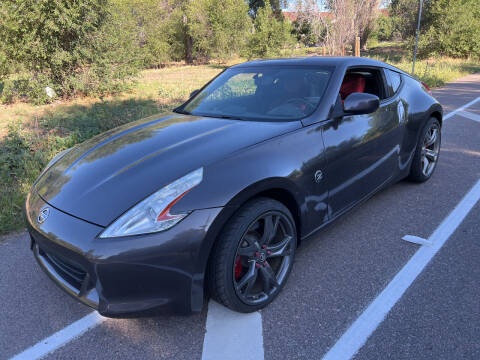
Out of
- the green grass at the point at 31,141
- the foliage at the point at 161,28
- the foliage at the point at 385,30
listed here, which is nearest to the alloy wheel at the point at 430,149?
the green grass at the point at 31,141

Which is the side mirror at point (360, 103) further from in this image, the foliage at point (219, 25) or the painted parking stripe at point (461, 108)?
the foliage at point (219, 25)

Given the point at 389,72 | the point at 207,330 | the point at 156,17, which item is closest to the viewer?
the point at 207,330

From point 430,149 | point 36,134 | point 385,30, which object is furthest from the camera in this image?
point 385,30

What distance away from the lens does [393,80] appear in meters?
3.90

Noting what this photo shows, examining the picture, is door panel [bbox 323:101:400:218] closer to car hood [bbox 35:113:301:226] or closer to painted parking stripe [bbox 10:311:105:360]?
car hood [bbox 35:113:301:226]

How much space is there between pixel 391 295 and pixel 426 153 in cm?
254

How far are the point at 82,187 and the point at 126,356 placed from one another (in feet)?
3.38

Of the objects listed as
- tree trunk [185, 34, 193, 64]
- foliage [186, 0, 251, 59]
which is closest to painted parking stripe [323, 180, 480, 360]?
foliage [186, 0, 251, 59]

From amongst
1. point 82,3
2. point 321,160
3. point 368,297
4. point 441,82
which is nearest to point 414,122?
point 321,160

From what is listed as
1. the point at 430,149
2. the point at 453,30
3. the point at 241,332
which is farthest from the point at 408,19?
the point at 241,332

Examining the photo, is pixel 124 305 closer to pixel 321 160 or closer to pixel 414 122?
pixel 321 160

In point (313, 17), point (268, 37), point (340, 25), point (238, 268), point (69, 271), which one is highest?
point (313, 17)

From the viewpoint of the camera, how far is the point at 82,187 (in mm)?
2287

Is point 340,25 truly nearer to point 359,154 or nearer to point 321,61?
point 321,61
